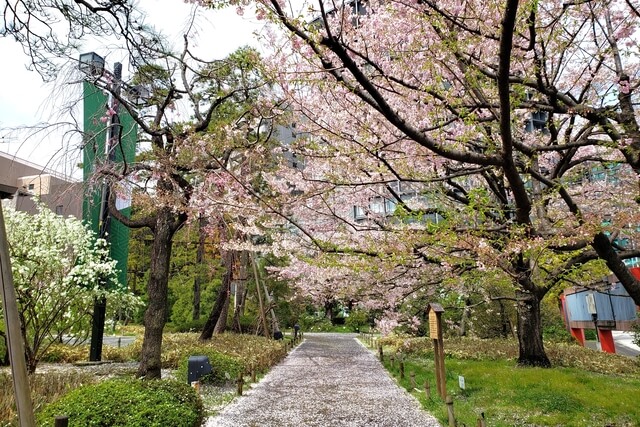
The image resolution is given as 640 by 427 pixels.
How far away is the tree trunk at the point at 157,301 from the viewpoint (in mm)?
8289

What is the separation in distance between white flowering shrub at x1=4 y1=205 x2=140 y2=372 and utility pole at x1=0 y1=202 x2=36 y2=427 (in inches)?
303

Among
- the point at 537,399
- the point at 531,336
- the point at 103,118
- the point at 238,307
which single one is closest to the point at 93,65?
the point at 103,118

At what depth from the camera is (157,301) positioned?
8.48m

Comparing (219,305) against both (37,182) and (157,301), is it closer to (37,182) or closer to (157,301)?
(157,301)

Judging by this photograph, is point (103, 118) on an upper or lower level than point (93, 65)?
lower

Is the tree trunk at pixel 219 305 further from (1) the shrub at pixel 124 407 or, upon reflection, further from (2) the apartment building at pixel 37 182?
(1) the shrub at pixel 124 407

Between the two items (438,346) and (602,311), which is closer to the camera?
(438,346)

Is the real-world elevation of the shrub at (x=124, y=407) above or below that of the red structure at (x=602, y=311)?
below

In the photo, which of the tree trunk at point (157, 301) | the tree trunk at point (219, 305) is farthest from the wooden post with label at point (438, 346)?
the tree trunk at point (219, 305)

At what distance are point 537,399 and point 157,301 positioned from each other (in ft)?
23.5

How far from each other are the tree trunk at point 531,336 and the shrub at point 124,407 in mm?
8710

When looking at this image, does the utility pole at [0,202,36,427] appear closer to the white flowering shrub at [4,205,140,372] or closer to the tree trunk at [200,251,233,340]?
the white flowering shrub at [4,205,140,372]

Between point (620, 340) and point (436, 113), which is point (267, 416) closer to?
point (436, 113)

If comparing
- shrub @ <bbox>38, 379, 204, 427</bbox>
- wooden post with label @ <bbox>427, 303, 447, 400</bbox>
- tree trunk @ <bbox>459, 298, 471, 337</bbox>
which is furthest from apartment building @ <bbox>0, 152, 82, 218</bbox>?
tree trunk @ <bbox>459, 298, 471, 337</bbox>
